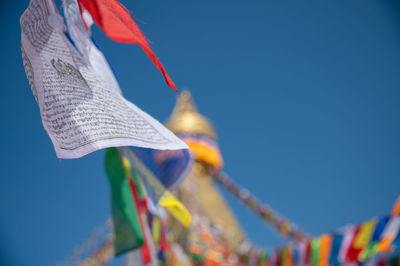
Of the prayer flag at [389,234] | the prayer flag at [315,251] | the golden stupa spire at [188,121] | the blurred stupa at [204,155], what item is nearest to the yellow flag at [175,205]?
the prayer flag at [389,234]

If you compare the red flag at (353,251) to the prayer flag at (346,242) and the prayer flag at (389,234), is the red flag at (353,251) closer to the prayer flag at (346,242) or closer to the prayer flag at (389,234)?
the prayer flag at (346,242)

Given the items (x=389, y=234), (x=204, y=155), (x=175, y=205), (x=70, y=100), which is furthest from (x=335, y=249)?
(x=204, y=155)

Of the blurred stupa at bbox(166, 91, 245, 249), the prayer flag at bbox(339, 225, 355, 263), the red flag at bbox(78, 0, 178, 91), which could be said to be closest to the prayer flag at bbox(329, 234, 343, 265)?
the prayer flag at bbox(339, 225, 355, 263)

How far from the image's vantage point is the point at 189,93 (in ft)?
39.7

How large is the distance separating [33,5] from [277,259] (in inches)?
161

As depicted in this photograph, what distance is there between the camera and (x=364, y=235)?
9.97ft

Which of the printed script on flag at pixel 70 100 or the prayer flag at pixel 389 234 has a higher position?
the prayer flag at pixel 389 234

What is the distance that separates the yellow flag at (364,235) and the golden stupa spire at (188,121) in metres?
6.96

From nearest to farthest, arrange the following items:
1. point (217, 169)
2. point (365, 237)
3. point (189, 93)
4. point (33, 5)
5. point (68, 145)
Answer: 1. point (68, 145)
2. point (33, 5)
3. point (365, 237)
4. point (217, 169)
5. point (189, 93)

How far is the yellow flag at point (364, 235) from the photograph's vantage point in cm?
296

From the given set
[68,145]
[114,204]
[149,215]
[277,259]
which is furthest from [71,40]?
[277,259]

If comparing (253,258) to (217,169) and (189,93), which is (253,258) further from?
(189,93)

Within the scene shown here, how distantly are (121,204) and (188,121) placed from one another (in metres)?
8.18

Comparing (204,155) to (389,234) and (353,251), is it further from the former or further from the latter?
(389,234)
